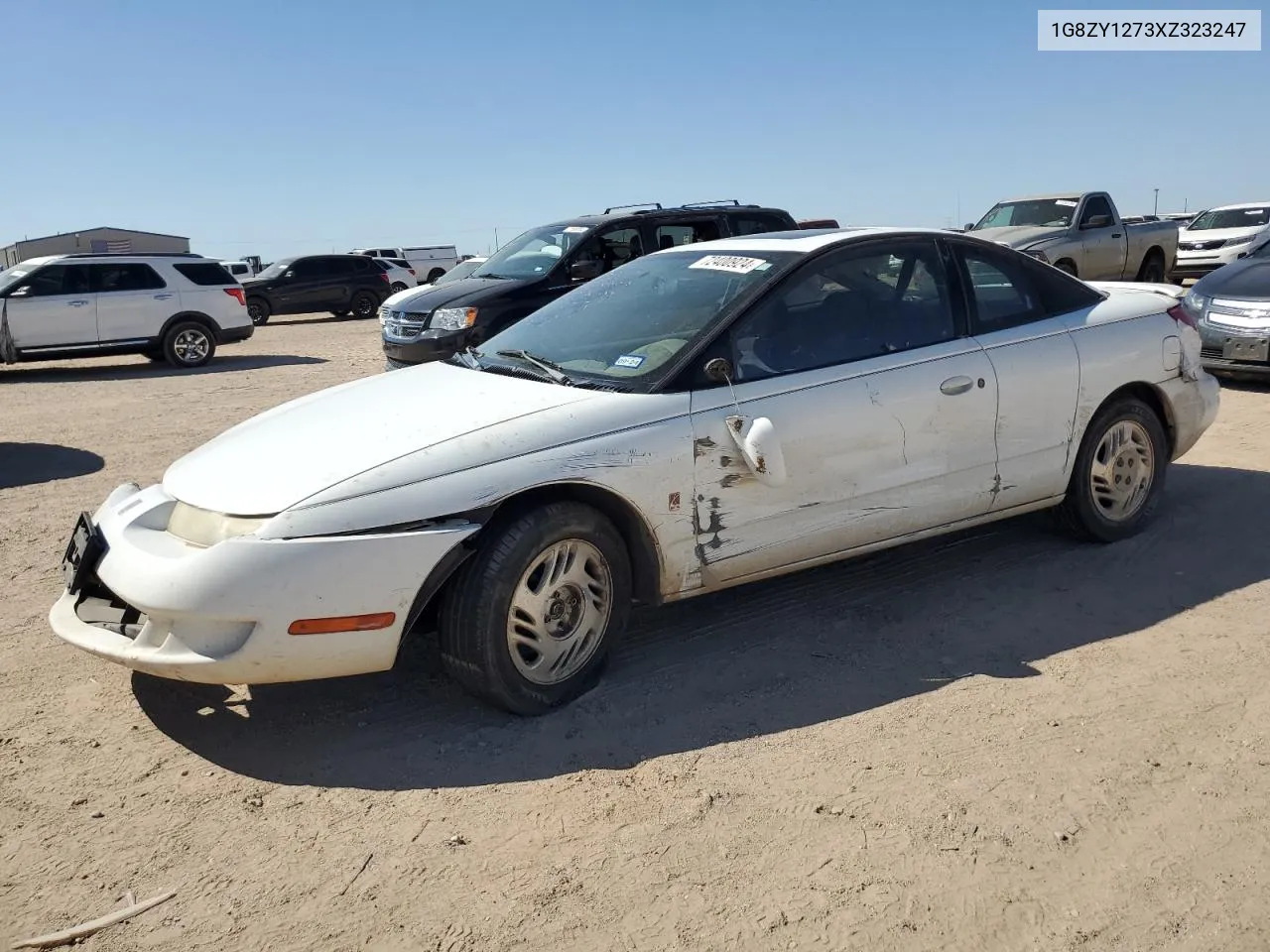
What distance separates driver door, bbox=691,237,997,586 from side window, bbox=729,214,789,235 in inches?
261

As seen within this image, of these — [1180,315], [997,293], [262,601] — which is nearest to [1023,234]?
[1180,315]

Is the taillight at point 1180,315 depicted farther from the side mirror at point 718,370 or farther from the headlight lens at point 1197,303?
the headlight lens at point 1197,303

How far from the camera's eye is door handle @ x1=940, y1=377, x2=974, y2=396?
452 centimetres

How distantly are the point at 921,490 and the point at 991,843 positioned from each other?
183 cm

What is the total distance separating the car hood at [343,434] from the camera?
3500mm

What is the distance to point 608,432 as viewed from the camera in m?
3.77

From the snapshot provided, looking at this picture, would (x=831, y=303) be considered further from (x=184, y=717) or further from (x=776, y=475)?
(x=184, y=717)

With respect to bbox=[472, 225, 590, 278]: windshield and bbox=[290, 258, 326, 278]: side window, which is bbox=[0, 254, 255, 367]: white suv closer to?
bbox=[472, 225, 590, 278]: windshield

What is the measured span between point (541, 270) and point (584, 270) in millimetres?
588

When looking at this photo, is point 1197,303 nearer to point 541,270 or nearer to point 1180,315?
point 1180,315

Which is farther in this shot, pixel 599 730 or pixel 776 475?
pixel 776 475

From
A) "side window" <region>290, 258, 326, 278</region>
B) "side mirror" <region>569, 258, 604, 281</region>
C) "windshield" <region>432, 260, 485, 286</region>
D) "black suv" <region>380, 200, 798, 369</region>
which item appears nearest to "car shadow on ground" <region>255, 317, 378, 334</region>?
"side window" <region>290, 258, 326, 278</region>

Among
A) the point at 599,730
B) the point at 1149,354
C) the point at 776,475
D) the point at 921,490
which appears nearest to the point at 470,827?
the point at 599,730

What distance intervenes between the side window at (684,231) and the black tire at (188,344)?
313 inches
